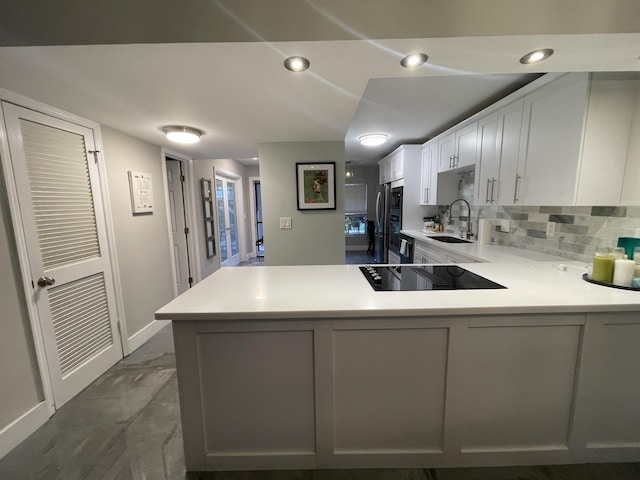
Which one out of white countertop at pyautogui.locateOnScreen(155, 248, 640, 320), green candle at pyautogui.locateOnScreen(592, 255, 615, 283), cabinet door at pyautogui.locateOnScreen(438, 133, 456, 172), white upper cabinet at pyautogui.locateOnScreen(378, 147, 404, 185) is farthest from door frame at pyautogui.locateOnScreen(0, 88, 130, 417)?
white upper cabinet at pyautogui.locateOnScreen(378, 147, 404, 185)

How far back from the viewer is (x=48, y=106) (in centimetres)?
174

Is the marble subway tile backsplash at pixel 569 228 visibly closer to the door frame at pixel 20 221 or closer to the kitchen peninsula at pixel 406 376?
the kitchen peninsula at pixel 406 376


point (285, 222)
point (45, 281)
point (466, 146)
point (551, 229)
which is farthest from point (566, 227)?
point (45, 281)

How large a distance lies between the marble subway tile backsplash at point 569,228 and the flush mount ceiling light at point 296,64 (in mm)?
2259

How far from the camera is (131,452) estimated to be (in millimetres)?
1450

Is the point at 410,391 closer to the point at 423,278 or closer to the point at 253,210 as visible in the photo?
the point at 423,278

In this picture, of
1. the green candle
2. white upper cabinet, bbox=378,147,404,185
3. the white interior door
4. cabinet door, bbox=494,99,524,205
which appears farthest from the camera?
white upper cabinet, bbox=378,147,404,185

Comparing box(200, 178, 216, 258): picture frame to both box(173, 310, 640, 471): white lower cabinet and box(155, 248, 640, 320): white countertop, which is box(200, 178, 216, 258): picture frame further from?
box(173, 310, 640, 471): white lower cabinet

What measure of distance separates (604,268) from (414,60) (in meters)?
1.45

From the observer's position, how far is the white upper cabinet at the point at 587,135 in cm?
161

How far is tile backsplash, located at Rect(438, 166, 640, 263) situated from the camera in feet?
5.80

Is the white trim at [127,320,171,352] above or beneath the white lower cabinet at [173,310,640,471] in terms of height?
beneath

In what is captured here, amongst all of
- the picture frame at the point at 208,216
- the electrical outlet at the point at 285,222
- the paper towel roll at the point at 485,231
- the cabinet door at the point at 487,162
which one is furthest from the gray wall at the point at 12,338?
the paper towel roll at the point at 485,231

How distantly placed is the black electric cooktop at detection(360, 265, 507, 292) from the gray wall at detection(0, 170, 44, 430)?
210cm
